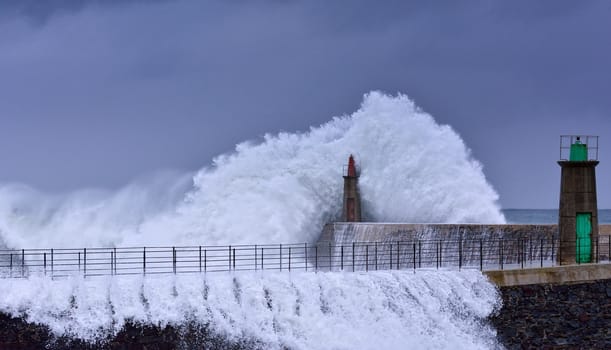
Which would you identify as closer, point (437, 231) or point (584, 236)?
point (584, 236)

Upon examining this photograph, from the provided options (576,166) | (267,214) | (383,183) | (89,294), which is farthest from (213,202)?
(89,294)

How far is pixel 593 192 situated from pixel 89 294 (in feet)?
31.7

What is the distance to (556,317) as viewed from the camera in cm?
1825

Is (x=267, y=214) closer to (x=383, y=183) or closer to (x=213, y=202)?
(x=213, y=202)

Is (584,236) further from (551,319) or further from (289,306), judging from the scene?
(289,306)

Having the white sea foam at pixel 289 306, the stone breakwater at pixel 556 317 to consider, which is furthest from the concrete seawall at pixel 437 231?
the white sea foam at pixel 289 306

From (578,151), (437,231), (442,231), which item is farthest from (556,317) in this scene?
(437,231)

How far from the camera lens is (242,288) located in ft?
53.9

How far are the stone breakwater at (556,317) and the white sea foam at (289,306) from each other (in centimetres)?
34

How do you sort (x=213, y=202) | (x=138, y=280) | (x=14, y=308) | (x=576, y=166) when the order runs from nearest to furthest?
(x=14, y=308), (x=138, y=280), (x=576, y=166), (x=213, y=202)

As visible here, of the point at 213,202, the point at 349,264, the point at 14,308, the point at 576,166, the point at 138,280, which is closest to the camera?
the point at 14,308

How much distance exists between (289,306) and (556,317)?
4.85 metres

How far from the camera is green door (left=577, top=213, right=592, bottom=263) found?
787 inches

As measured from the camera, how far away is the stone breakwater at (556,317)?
58.6 feet
